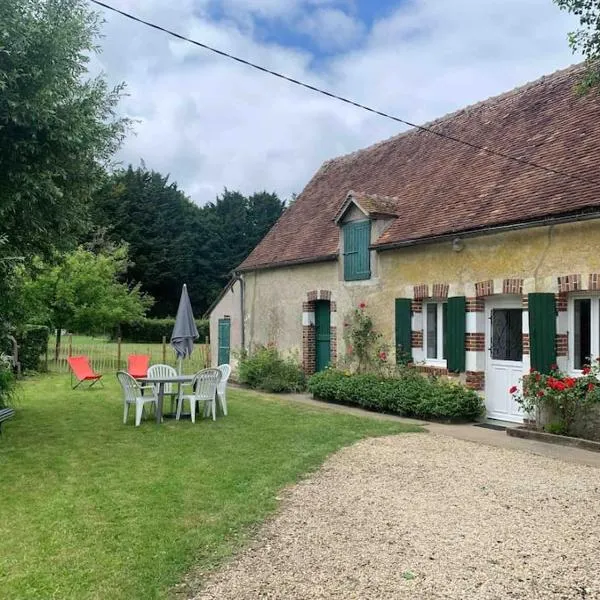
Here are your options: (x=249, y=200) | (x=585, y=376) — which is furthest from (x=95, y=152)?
(x=249, y=200)

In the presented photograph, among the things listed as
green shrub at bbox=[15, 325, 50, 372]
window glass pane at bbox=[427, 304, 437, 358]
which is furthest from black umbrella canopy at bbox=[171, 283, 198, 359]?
green shrub at bbox=[15, 325, 50, 372]

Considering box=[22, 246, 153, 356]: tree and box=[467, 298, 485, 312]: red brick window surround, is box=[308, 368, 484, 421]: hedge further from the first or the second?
box=[22, 246, 153, 356]: tree

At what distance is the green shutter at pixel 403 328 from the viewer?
1111 centimetres

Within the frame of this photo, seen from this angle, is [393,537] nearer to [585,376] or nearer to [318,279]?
[585,376]

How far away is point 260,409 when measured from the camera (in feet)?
36.3

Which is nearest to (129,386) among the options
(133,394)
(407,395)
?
(133,394)

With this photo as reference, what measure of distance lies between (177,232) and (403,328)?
38841 millimetres

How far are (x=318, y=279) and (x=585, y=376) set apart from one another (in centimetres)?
690

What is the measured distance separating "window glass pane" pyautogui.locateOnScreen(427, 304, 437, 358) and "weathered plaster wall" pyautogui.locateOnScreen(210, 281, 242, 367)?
7.01 metres

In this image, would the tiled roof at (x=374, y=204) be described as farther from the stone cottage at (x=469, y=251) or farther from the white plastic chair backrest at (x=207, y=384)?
the white plastic chair backrest at (x=207, y=384)

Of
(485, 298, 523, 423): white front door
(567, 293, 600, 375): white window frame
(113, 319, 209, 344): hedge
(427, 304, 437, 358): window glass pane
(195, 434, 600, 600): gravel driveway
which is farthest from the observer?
(113, 319, 209, 344): hedge

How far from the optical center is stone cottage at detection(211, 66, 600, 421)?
8633 millimetres

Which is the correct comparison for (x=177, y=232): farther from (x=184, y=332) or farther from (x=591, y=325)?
(x=591, y=325)

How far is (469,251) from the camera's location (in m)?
9.97
